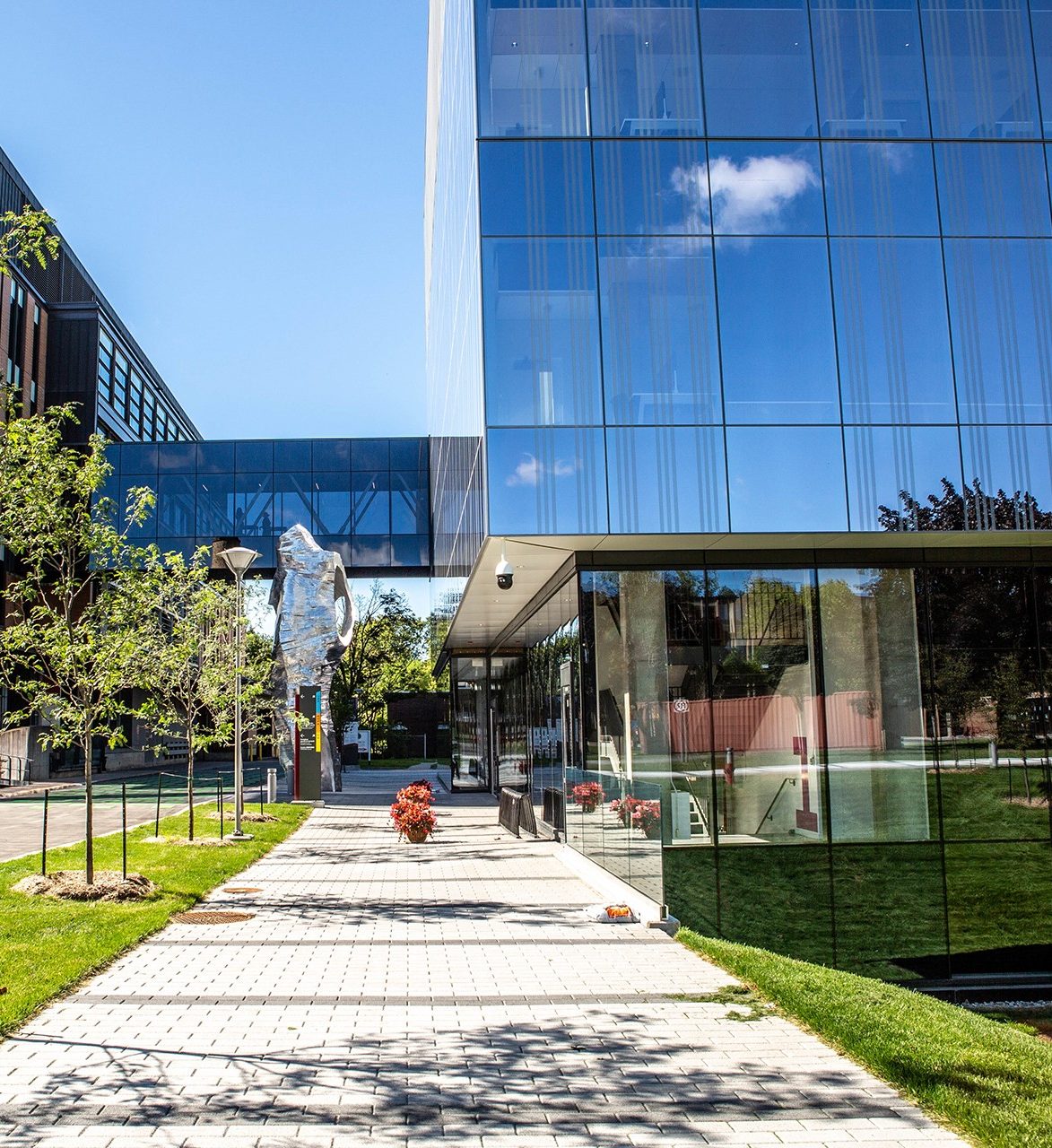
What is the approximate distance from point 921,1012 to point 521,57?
13.6 meters

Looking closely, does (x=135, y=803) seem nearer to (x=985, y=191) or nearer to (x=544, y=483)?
(x=544, y=483)

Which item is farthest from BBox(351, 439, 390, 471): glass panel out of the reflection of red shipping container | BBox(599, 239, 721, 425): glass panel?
BBox(599, 239, 721, 425): glass panel

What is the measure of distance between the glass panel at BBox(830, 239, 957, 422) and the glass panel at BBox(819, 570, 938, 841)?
275cm

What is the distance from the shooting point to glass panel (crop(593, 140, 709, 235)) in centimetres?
1597

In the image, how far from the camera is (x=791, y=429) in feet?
52.1

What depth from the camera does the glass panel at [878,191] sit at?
16188mm

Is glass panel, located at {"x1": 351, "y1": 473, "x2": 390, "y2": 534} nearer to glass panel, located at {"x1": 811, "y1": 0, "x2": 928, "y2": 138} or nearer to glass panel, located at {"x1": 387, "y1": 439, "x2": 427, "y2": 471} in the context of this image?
glass panel, located at {"x1": 387, "y1": 439, "x2": 427, "y2": 471}

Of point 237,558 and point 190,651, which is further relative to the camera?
point 237,558

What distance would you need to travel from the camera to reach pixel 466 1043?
7.40 metres

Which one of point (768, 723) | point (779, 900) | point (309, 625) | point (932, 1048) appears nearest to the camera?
point (932, 1048)

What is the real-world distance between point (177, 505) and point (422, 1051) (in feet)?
147

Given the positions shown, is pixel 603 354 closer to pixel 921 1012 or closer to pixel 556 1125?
pixel 921 1012

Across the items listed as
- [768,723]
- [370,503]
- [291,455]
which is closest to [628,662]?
[768,723]

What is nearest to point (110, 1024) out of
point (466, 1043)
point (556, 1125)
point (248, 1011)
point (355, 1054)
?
point (248, 1011)
